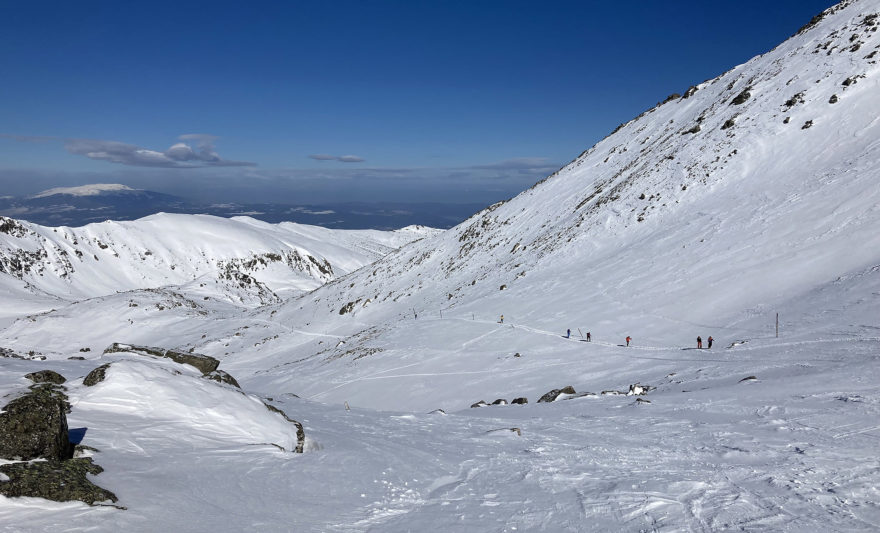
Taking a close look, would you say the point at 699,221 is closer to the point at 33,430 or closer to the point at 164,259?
the point at 33,430

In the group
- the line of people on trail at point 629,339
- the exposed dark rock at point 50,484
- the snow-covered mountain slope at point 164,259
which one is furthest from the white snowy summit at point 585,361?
the snow-covered mountain slope at point 164,259

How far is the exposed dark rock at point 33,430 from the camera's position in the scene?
26.5ft

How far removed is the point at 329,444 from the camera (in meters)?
12.8

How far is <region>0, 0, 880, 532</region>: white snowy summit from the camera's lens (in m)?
8.56

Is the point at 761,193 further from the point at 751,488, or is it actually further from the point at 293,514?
the point at 293,514

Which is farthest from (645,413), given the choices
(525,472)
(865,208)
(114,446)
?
(865,208)

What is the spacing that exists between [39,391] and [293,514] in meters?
6.12

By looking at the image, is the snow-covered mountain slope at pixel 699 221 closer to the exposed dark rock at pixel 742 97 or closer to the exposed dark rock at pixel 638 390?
Result: the exposed dark rock at pixel 742 97

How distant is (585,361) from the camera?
1049 inches

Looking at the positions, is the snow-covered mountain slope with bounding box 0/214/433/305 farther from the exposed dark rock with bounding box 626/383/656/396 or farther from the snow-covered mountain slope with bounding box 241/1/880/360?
the exposed dark rock with bounding box 626/383/656/396

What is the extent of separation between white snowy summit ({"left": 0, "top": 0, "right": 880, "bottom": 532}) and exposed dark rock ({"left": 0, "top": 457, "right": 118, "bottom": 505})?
23cm

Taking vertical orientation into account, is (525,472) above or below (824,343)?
below

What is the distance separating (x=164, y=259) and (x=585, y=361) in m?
164

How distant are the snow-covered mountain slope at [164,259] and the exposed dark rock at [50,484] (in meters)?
110
